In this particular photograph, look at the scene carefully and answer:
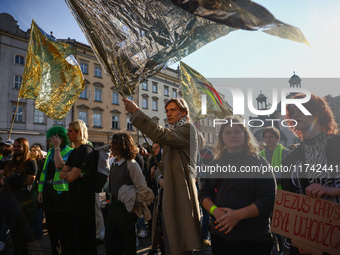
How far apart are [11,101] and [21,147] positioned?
2309 centimetres

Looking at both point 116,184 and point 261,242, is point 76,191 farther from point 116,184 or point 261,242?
point 261,242

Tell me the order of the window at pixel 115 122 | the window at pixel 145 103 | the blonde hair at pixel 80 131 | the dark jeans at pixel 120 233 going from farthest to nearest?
the window at pixel 145 103, the window at pixel 115 122, the blonde hair at pixel 80 131, the dark jeans at pixel 120 233

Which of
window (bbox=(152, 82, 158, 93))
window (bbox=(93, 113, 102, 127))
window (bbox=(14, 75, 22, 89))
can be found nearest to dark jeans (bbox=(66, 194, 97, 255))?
window (bbox=(14, 75, 22, 89))

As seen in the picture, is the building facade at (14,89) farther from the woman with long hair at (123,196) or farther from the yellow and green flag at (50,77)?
the woman with long hair at (123,196)

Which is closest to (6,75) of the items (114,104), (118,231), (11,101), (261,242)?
(11,101)

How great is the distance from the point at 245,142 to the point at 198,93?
4471 millimetres

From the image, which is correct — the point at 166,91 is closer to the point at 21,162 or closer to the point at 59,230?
the point at 21,162

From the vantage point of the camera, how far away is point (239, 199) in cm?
207

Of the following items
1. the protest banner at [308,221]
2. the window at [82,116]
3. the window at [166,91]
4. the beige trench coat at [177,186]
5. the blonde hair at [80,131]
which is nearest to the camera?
the protest banner at [308,221]

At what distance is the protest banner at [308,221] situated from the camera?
5.51 feet

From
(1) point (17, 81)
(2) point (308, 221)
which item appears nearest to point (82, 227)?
(2) point (308, 221)

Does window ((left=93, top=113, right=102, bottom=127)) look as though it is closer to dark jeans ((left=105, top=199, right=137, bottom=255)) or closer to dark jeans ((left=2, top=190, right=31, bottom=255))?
dark jeans ((left=2, top=190, right=31, bottom=255))

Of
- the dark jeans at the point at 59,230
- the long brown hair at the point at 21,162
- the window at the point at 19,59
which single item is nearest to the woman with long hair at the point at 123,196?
the dark jeans at the point at 59,230

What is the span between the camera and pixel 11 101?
23609 mm
